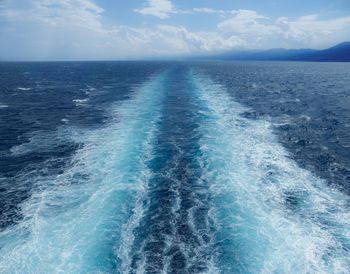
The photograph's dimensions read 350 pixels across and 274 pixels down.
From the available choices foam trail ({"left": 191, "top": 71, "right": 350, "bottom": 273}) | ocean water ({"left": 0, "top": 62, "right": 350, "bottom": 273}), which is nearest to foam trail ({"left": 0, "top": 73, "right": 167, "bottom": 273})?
ocean water ({"left": 0, "top": 62, "right": 350, "bottom": 273})

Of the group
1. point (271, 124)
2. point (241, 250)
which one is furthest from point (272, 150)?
point (241, 250)

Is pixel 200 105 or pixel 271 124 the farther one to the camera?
pixel 200 105

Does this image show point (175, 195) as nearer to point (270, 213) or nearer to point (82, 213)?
point (82, 213)

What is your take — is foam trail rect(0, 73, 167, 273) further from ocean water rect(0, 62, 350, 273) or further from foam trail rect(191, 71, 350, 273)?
foam trail rect(191, 71, 350, 273)

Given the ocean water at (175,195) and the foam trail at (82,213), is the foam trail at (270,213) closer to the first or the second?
the ocean water at (175,195)

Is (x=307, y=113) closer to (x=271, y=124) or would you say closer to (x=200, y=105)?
(x=271, y=124)

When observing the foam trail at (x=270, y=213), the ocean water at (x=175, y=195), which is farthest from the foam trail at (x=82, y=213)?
the foam trail at (x=270, y=213)
